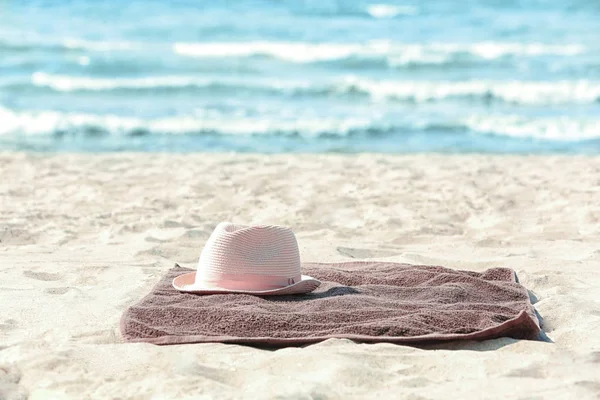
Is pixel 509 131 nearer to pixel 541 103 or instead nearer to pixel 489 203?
pixel 541 103

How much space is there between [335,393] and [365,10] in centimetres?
2423

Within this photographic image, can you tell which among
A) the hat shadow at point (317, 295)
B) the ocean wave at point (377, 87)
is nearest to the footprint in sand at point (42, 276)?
the hat shadow at point (317, 295)

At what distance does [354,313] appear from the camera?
412 centimetres

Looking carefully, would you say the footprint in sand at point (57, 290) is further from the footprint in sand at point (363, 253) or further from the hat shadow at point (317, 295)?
the footprint in sand at point (363, 253)

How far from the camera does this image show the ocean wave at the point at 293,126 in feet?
42.6

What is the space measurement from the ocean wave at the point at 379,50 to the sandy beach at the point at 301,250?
923 centimetres

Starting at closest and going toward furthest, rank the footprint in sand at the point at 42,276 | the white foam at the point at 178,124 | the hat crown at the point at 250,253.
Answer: the hat crown at the point at 250,253, the footprint in sand at the point at 42,276, the white foam at the point at 178,124

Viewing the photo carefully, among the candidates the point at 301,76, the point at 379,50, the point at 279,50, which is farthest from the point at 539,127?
the point at 279,50

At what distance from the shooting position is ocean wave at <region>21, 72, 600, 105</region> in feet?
52.1

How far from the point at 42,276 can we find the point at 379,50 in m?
15.9

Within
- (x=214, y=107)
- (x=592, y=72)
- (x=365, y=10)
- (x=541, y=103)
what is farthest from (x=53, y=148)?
(x=365, y=10)

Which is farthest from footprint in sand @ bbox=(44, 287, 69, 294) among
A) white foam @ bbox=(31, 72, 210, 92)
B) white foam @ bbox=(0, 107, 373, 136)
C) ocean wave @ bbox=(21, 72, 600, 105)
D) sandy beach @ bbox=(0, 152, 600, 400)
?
white foam @ bbox=(31, 72, 210, 92)

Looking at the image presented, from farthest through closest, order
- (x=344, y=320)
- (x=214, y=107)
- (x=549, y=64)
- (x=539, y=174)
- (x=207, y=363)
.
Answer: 1. (x=549, y=64)
2. (x=214, y=107)
3. (x=539, y=174)
4. (x=344, y=320)
5. (x=207, y=363)

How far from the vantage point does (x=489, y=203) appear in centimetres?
740
